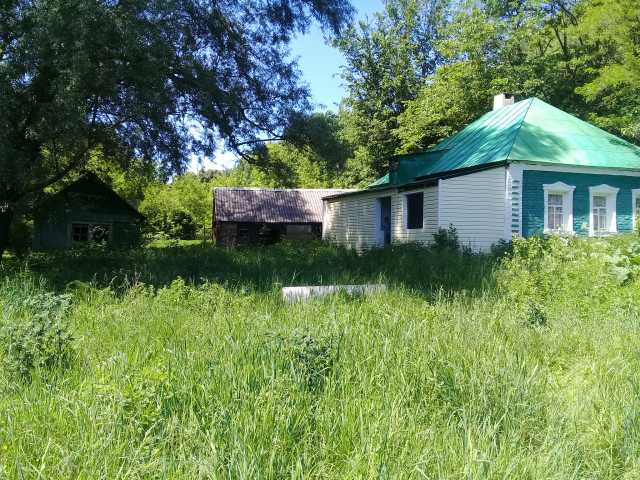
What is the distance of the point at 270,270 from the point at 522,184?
34.0 ft

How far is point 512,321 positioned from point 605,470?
9.89 feet

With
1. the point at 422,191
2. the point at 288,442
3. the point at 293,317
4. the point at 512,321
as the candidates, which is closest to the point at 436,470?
A: the point at 288,442

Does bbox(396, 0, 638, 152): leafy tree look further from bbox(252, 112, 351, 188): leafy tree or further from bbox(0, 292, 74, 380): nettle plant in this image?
bbox(0, 292, 74, 380): nettle plant

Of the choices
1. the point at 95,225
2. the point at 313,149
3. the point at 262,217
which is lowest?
the point at 95,225

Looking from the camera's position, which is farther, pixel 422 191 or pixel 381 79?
pixel 381 79

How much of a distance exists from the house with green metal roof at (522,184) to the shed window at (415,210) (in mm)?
38

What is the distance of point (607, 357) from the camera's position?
194 inches

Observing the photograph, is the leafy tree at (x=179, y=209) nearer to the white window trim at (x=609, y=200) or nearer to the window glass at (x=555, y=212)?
the window glass at (x=555, y=212)

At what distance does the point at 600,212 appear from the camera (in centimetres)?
1839

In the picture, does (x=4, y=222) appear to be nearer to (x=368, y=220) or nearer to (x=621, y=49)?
(x=368, y=220)

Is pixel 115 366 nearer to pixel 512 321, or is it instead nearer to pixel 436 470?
pixel 436 470

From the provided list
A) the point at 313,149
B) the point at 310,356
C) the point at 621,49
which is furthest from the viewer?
the point at 621,49

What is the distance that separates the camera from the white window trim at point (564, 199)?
56.9 ft

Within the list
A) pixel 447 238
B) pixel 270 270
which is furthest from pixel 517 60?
pixel 270 270
